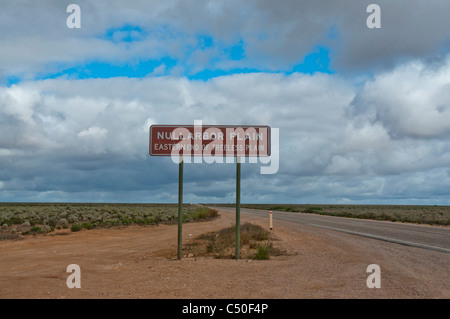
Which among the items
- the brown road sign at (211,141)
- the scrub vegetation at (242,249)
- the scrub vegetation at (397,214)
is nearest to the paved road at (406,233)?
the scrub vegetation at (242,249)

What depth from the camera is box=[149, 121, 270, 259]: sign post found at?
1260 centimetres

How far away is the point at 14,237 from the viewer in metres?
22.2

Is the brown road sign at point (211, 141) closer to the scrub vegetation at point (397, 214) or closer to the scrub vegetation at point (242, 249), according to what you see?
the scrub vegetation at point (242, 249)

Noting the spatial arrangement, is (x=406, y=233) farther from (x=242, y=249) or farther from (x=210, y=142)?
(x=210, y=142)

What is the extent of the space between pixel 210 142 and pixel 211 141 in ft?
0.14

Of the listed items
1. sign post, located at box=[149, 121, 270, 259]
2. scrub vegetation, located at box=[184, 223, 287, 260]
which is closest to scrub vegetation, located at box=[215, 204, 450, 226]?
scrub vegetation, located at box=[184, 223, 287, 260]

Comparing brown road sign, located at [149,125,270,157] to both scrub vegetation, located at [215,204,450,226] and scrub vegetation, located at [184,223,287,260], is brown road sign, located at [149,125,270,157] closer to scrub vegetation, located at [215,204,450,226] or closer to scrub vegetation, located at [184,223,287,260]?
scrub vegetation, located at [184,223,287,260]

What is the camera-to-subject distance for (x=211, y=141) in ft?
41.4

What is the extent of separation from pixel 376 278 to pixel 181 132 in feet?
22.2

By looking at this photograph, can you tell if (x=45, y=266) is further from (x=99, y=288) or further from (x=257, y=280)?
(x=257, y=280)

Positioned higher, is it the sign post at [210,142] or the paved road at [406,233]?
the sign post at [210,142]

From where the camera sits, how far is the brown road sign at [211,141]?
12.6m

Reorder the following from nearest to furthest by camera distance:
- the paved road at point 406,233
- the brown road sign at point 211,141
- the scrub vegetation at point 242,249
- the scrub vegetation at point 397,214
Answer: the brown road sign at point 211,141
the scrub vegetation at point 242,249
the paved road at point 406,233
the scrub vegetation at point 397,214
